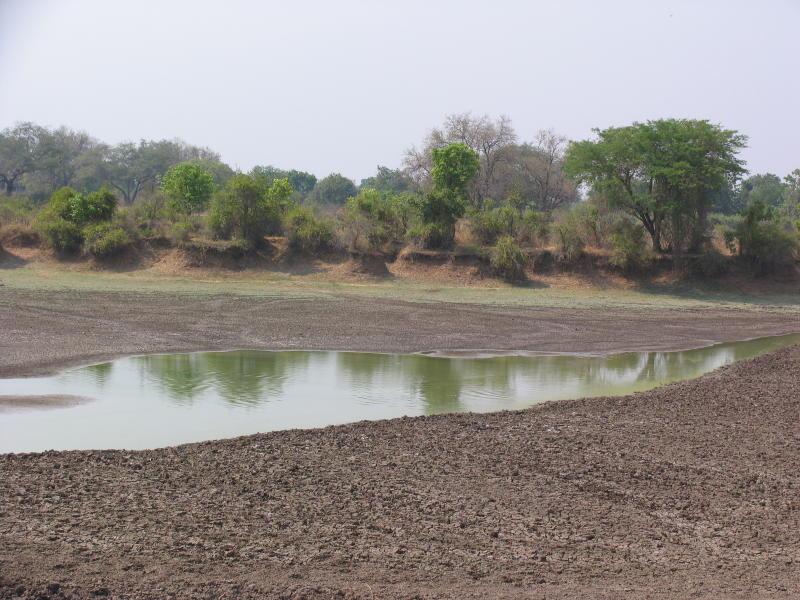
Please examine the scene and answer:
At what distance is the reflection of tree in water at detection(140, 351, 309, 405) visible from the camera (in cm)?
1703

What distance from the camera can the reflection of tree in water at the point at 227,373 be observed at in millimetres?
17031

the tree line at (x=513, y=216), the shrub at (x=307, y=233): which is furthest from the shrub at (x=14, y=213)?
the shrub at (x=307, y=233)

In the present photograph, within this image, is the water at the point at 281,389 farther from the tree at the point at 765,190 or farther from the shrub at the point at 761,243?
the tree at the point at 765,190

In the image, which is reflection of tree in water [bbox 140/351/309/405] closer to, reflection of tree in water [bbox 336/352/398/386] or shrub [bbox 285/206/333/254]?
reflection of tree in water [bbox 336/352/398/386]

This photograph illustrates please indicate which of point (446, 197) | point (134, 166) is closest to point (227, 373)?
point (446, 197)

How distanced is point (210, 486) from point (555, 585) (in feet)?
14.7

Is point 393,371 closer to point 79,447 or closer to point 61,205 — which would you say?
point 79,447

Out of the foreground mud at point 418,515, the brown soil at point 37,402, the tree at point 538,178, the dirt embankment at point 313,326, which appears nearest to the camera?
the foreground mud at point 418,515

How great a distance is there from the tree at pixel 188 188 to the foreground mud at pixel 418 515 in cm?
3795

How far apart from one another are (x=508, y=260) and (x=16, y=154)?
55.5m

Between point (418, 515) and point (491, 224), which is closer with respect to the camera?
point (418, 515)

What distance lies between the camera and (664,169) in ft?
136

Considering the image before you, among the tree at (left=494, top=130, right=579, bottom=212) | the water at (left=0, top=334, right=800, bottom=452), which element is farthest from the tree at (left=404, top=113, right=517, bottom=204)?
the water at (left=0, top=334, right=800, bottom=452)

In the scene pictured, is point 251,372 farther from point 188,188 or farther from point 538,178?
point 538,178
